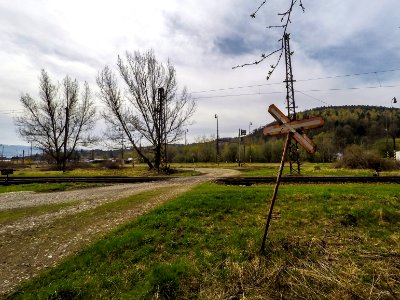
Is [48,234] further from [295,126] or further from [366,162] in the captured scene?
[366,162]

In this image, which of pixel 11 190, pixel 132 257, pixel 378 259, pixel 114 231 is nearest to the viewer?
pixel 378 259

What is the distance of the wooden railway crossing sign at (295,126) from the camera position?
549cm

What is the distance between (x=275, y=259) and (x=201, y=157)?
79715mm

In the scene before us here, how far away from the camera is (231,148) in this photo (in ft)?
290

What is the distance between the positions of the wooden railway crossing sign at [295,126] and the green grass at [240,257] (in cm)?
233

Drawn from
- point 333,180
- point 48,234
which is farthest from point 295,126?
point 333,180

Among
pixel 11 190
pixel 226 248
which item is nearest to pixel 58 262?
pixel 226 248

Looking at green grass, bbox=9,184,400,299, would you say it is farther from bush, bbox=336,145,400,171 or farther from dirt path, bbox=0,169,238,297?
bush, bbox=336,145,400,171

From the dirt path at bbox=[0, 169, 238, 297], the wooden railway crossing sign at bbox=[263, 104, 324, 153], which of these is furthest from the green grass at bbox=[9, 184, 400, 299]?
the wooden railway crossing sign at bbox=[263, 104, 324, 153]

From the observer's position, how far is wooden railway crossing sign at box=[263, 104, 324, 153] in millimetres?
5488

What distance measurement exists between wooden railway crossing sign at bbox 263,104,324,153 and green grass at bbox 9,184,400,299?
7.64 feet

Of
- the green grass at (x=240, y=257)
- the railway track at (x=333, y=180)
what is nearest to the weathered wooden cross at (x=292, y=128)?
the green grass at (x=240, y=257)

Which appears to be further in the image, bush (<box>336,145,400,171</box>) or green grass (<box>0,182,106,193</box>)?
bush (<box>336,145,400,171</box>)

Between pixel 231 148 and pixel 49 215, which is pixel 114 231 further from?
pixel 231 148
